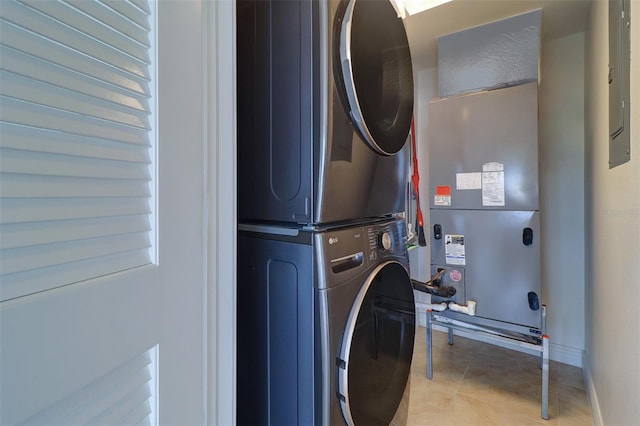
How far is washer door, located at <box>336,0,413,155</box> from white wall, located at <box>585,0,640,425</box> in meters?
0.66

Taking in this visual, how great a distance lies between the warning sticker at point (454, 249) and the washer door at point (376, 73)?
117 cm

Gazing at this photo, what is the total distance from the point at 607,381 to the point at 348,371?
4.43 ft

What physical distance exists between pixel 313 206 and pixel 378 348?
55 cm

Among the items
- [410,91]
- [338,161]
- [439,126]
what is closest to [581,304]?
[439,126]

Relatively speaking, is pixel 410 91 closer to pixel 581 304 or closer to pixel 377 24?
pixel 377 24

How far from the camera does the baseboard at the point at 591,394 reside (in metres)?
1.50

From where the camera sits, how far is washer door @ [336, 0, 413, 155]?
29.5 inches

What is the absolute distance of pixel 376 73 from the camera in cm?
86
